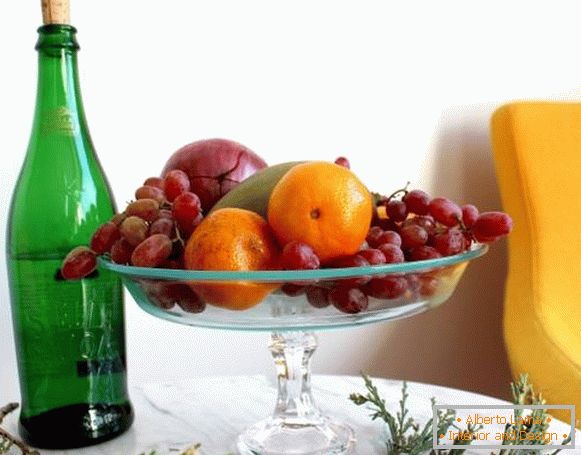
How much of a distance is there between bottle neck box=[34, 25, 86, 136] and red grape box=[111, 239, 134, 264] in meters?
0.21

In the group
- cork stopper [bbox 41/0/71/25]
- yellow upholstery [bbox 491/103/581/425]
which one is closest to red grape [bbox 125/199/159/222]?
cork stopper [bbox 41/0/71/25]

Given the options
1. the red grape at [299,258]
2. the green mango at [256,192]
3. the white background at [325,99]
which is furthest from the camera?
the white background at [325,99]

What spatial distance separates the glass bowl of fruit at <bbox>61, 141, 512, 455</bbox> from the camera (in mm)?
444

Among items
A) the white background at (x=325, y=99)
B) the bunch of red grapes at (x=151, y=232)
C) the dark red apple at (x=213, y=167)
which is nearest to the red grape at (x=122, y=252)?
the bunch of red grapes at (x=151, y=232)

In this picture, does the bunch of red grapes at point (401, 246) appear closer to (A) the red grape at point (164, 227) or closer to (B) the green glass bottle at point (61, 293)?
(A) the red grape at point (164, 227)

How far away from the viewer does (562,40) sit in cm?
137

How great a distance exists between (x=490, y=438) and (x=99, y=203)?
17.2 inches

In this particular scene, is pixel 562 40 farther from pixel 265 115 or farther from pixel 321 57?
pixel 265 115

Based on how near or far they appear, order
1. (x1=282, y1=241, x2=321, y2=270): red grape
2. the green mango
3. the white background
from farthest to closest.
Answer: the white background
the green mango
(x1=282, y1=241, x2=321, y2=270): red grape

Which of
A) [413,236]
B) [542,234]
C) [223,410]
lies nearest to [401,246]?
[413,236]

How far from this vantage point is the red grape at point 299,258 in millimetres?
429

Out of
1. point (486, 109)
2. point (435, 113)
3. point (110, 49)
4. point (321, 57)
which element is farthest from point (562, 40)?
point (110, 49)

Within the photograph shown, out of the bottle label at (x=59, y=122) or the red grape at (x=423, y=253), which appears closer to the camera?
the red grape at (x=423, y=253)

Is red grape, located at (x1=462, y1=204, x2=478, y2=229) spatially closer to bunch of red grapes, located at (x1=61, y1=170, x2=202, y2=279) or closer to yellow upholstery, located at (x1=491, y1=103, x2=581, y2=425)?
bunch of red grapes, located at (x1=61, y1=170, x2=202, y2=279)
